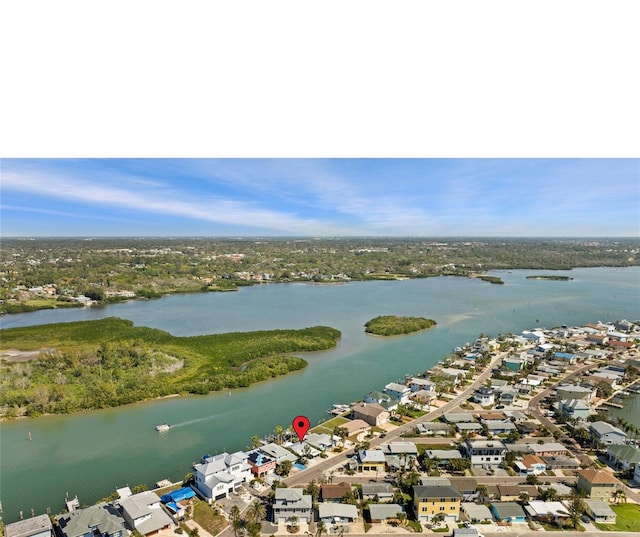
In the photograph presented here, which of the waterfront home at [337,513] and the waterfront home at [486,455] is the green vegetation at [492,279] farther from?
the waterfront home at [337,513]

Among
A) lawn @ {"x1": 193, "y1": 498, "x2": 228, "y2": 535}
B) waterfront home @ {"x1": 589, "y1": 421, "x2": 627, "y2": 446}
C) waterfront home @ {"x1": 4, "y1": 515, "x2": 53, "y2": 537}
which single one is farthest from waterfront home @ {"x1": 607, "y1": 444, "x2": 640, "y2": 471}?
waterfront home @ {"x1": 4, "y1": 515, "x2": 53, "y2": 537}

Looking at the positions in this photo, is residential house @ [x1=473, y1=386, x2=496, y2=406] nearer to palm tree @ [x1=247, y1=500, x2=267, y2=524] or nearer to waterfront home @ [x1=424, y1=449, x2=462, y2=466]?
waterfront home @ [x1=424, y1=449, x2=462, y2=466]

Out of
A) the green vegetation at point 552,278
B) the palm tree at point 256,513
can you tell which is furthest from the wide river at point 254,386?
the green vegetation at point 552,278

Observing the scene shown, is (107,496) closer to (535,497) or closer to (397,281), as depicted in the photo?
(535,497)

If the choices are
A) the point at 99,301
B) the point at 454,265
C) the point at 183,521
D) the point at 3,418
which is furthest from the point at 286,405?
the point at 454,265

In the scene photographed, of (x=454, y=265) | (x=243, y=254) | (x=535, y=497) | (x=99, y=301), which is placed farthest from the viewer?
(x=243, y=254)

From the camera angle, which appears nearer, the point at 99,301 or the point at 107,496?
the point at 107,496

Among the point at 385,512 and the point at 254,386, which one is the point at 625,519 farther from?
the point at 254,386
